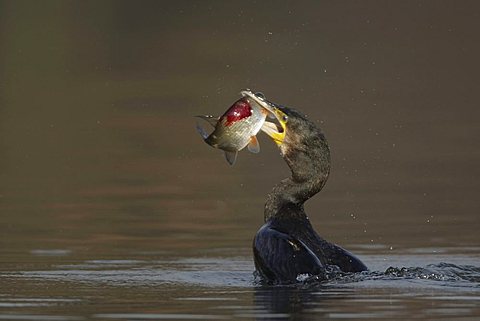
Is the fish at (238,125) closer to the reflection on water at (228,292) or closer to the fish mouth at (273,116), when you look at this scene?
the fish mouth at (273,116)

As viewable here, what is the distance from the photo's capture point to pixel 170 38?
33.2m

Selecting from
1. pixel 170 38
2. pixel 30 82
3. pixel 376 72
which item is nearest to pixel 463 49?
pixel 376 72

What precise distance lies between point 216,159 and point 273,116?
6.59 metres

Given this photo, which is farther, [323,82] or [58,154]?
[323,82]

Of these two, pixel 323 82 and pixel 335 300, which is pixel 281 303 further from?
pixel 323 82

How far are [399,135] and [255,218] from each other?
5.65 meters

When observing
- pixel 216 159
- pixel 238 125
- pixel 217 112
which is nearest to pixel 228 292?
pixel 238 125

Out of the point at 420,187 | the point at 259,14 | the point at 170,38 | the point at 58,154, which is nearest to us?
the point at 420,187

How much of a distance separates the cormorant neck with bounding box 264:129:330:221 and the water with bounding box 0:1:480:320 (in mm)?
500

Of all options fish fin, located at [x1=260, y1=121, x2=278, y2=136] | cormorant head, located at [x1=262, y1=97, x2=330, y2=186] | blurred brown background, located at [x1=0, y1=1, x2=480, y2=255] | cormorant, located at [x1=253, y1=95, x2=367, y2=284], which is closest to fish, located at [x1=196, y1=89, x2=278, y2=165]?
cormorant, located at [x1=253, y1=95, x2=367, y2=284]

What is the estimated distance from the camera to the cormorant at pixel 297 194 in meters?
12.1

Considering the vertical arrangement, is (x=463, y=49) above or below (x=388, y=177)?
above

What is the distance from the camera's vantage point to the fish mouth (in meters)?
12.5

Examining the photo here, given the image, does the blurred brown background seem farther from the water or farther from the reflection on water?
the reflection on water
